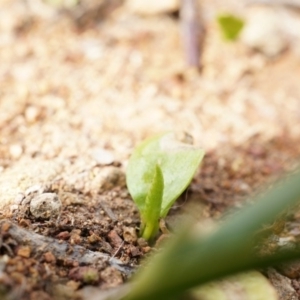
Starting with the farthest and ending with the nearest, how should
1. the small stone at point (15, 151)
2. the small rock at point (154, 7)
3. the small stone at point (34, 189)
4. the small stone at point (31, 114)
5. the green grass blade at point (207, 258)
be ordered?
the small rock at point (154, 7), the small stone at point (31, 114), the small stone at point (15, 151), the small stone at point (34, 189), the green grass blade at point (207, 258)

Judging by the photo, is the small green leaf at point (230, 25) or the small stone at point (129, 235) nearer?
the small stone at point (129, 235)

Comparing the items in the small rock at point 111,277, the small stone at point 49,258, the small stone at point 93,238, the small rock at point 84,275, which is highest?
the small stone at point 49,258

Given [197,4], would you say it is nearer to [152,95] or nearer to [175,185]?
[152,95]

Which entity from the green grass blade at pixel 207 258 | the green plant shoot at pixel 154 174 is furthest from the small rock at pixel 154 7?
the green grass blade at pixel 207 258

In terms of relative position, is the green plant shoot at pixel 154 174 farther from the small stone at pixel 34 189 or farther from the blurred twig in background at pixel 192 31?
the blurred twig in background at pixel 192 31

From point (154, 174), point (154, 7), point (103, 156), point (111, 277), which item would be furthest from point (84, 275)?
point (154, 7)

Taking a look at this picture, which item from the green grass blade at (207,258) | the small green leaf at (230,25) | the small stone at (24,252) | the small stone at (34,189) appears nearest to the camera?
the green grass blade at (207,258)

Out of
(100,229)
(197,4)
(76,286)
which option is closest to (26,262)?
(76,286)
